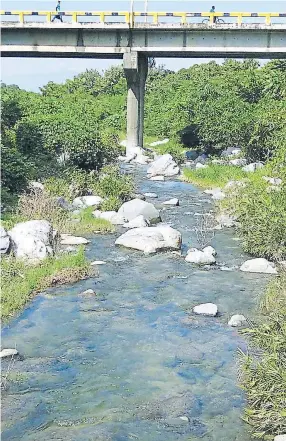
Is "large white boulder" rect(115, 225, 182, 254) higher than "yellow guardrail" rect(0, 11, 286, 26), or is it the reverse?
"yellow guardrail" rect(0, 11, 286, 26)

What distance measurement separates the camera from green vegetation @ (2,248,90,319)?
34.7 feet

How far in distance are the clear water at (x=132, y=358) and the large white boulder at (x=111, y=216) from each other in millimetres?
3063

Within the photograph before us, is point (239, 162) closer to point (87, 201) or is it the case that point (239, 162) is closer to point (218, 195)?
point (218, 195)

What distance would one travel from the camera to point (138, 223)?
15672 mm

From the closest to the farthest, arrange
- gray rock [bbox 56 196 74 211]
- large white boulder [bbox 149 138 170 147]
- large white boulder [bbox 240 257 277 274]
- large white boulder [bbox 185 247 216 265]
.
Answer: large white boulder [bbox 240 257 277 274] → large white boulder [bbox 185 247 216 265] → gray rock [bbox 56 196 74 211] → large white boulder [bbox 149 138 170 147]

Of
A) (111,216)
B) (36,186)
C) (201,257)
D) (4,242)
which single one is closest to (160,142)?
(36,186)

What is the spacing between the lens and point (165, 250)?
1402cm

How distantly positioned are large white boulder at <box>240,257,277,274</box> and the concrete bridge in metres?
16.9

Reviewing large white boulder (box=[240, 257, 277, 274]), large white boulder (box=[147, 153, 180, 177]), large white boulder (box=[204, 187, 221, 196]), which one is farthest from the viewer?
large white boulder (box=[147, 153, 180, 177])

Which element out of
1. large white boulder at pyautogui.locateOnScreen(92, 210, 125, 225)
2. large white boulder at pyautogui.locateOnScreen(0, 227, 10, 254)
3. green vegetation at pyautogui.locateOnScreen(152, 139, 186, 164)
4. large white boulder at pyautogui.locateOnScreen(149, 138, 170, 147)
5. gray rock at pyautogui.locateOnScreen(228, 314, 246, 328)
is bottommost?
large white boulder at pyautogui.locateOnScreen(149, 138, 170, 147)

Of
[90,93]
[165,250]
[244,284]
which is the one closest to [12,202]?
[165,250]

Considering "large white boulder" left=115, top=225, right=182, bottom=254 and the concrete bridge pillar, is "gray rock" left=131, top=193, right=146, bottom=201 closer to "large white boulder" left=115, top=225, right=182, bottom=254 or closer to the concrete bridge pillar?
"large white boulder" left=115, top=225, right=182, bottom=254

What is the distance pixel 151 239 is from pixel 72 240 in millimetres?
1870

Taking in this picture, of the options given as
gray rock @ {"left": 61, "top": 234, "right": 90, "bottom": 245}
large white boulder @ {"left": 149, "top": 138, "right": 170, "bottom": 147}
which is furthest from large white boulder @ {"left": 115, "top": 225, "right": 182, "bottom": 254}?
large white boulder @ {"left": 149, "top": 138, "right": 170, "bottom": 147}
